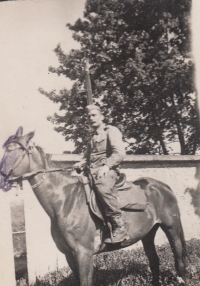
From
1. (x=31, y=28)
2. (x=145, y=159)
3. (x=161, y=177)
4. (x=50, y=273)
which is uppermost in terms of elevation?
(x=31, y=28)

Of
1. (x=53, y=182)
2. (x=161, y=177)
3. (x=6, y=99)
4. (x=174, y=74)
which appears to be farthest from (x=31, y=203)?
(x=174, y=74)

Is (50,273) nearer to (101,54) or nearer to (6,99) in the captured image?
(6,99)

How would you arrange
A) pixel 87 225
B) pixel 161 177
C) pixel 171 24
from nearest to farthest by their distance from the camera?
pixel 87 225
pixel 171 24
pixel 161 177

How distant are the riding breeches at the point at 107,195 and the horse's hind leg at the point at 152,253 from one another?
0.66 meters

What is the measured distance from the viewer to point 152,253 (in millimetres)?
3178

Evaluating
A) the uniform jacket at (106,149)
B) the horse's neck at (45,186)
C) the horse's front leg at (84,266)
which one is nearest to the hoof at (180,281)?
the horse's front leg at (84,266)

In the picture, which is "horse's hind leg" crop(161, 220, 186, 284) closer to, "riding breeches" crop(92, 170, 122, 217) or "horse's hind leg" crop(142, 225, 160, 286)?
"horse's hind leg" crop(142, 225, 160, 286)

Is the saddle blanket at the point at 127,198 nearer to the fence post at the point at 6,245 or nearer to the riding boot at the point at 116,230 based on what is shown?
the riding boot at the point at 116,230

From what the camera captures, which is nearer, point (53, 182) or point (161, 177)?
point (53, 182)

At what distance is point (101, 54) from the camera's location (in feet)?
11.6

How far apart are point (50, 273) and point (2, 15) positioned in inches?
114

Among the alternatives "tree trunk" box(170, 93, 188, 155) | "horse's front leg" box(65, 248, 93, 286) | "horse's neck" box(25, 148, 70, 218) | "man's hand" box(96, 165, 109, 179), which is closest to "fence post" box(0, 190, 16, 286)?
"horse's neck" box(25, 148, 70, 218)

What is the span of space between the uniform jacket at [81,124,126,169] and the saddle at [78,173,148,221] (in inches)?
7.3

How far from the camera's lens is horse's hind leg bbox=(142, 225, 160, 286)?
3.11 meters
